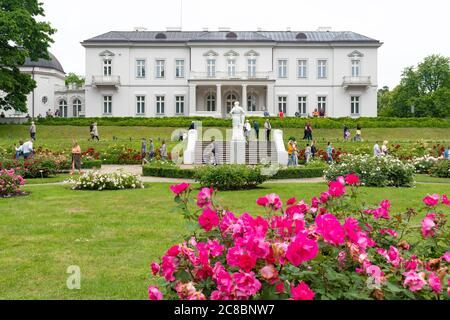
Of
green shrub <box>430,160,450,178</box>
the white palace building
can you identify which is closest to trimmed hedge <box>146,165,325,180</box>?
green shrub <box>430,160,450,178</box>

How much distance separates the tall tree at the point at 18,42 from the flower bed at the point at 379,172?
2512 cm

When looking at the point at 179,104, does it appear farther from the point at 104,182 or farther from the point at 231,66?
the point at 104,182

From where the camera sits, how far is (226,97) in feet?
168

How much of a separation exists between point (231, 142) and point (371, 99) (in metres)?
29.4

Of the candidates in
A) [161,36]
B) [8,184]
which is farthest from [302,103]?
[8,184]

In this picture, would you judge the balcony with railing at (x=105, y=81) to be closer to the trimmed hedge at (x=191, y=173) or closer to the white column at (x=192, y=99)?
the white column at (x=192, y=99)

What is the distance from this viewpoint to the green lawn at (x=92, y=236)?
5.58m

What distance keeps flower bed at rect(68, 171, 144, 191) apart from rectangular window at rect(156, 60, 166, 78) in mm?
36598

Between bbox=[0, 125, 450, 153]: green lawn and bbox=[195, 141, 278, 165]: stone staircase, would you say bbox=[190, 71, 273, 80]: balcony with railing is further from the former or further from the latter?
bbox=[195, 141, 278, 165]: stone staircase

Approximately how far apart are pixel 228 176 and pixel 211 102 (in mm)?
37130

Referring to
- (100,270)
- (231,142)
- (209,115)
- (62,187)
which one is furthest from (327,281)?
(209,115)

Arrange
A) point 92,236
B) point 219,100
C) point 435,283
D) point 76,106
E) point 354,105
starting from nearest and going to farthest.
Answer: point 435,283 < point 92,236 < point 219,100 < point 354,105 < point 76,106

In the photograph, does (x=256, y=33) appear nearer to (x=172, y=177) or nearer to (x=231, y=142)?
(x=231, y=142)

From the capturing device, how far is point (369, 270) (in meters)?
2.78
